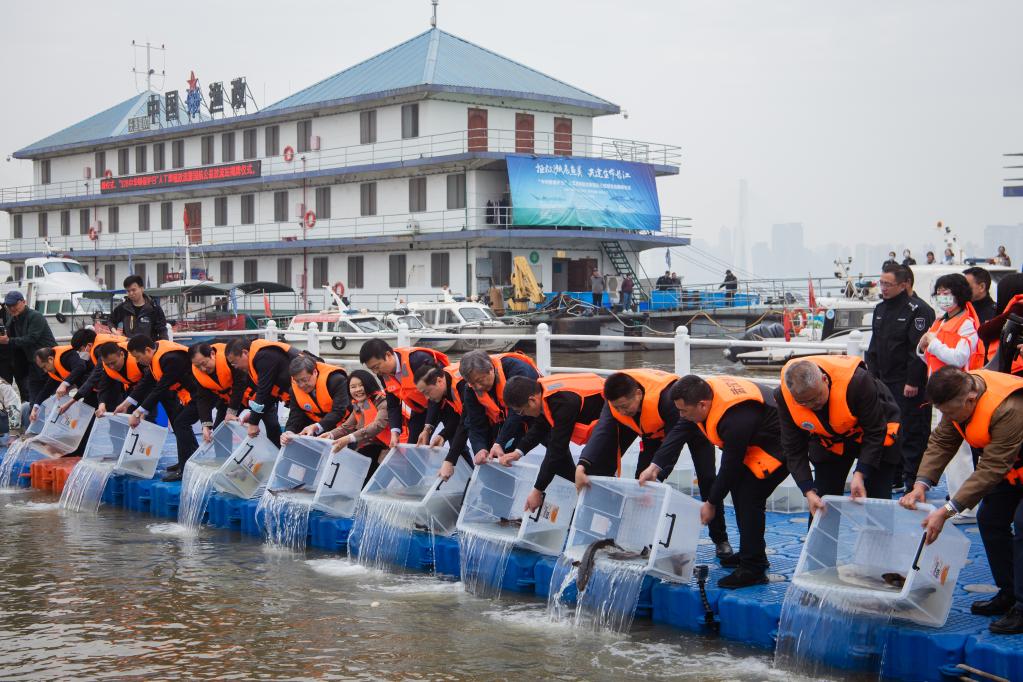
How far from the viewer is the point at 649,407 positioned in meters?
7.77

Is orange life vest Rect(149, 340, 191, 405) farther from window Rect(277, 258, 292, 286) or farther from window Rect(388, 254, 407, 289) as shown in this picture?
window Rect(277, 258, 292, 286)

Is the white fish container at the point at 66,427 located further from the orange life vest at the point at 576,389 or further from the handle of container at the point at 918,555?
the handle of container at the point at 918,555

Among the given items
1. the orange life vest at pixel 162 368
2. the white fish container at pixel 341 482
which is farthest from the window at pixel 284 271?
the white fish container at pixel 341 482

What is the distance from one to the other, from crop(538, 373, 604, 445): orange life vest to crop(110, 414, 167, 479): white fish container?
5.91 m

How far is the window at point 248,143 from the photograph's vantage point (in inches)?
1827

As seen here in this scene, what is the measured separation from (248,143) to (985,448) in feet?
143

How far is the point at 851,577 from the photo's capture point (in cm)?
662

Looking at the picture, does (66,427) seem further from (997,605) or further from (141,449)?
(997,605)

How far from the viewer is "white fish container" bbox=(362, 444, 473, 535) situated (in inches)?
371

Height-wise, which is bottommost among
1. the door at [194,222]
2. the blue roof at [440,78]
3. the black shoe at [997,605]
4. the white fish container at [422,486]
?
the black shoe at [997,605]

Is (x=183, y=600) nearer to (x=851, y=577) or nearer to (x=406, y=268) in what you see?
(x=851, y=577)

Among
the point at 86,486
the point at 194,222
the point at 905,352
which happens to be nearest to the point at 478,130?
the point at 194,222

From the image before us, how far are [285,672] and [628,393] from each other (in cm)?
288

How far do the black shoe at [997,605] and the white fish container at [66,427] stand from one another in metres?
10.9
